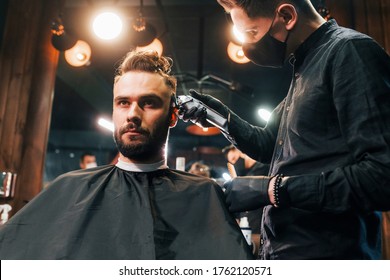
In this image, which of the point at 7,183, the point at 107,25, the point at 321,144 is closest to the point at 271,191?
the point at 321,144

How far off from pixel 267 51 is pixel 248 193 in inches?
25.2

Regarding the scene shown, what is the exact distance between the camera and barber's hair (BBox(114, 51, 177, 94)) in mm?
1729

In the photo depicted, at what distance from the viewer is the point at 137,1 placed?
460 centimetres

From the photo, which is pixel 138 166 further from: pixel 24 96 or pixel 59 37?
pixel 59 37

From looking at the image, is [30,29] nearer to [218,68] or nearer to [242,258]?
[242,258]

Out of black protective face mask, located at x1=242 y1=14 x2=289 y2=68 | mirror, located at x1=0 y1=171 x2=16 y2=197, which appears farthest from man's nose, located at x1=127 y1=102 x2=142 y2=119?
mirror, located at x1=0 y1=171 x2=16 y2=197

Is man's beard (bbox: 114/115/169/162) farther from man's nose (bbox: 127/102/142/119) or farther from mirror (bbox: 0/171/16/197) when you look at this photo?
mirror (bbox: 0/171/16/197)

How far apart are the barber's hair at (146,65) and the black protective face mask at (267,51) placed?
452 millimetres

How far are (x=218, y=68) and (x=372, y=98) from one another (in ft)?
18.1

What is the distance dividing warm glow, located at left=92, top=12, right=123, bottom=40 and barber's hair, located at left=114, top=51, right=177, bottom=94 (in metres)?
2.12

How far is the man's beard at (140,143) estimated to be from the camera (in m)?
1.56

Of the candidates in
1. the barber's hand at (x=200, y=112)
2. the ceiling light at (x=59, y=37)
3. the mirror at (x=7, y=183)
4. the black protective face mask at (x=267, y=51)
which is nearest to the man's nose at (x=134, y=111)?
the barber's hand at (x=200, y=112)

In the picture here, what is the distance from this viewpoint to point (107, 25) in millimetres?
3734
